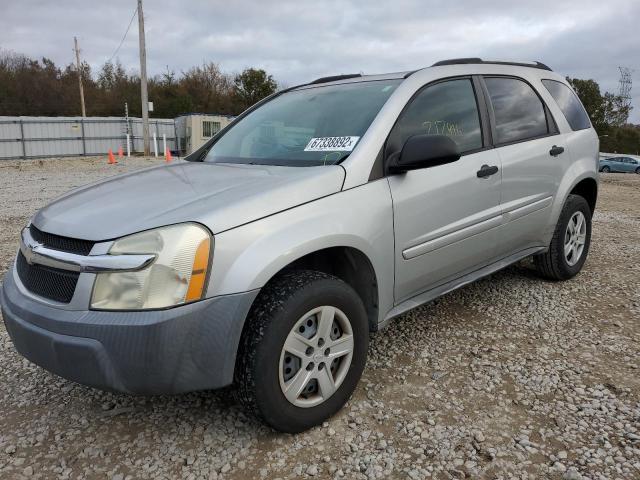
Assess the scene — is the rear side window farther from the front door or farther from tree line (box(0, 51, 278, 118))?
tree line (box(0, 51, 278, 118))

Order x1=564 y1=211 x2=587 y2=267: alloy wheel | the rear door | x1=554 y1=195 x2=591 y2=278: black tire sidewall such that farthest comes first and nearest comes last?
x1=564 y1=211 x2=587 y2=267: alloy wheel, x1=554 y1=195 x2=591 y2=278: black tire sidewall, the rear door

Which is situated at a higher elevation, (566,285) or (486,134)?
(486,134)

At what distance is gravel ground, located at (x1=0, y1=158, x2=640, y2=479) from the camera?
210 centimetres

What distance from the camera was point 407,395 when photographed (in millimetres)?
2613

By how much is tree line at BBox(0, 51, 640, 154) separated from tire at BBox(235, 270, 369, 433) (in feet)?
130

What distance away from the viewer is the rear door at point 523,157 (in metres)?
3.39

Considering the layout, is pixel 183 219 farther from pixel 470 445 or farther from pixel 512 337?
pixel 512 337

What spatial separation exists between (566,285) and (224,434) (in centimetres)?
318

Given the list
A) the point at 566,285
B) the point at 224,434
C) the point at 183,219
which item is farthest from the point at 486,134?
the point at 224,434

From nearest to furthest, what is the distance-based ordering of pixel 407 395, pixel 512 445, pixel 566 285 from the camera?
pixel 512 445, pixel 407 395, pixel 566 285

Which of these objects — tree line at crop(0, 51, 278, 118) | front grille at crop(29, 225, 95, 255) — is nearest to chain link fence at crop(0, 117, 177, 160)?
tree line at crop(0, 51, 278, 118)

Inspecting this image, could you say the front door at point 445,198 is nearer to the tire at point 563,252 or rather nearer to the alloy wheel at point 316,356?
the alloy wheel at point 316,356

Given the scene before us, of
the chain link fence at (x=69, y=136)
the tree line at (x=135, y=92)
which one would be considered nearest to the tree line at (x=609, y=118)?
the tree line at (x=135, y=92)

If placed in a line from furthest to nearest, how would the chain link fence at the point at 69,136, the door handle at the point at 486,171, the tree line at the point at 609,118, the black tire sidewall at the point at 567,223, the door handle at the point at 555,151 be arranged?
the tree line at the point at 609,118
the chain link fence at the point at 69,136
the black tire sidewall at the point at 567,223
the door handle at the point at 555,151
the door handle at the point at 486,171
